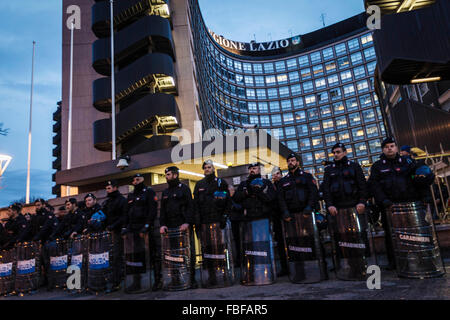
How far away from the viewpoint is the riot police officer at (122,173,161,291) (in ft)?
18.4

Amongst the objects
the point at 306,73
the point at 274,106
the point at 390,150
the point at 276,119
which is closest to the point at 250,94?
the point at 274,106

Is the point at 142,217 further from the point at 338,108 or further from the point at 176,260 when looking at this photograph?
the point at 338,108

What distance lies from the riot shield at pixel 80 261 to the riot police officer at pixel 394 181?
5.83 meters

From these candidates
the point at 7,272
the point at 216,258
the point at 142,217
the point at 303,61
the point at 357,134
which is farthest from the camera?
the point at 303,61

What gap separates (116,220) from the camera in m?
6.32

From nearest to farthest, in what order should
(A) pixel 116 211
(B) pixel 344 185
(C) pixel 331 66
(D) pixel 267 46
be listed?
(B) pixel 344 185 < (A) pixel 116 211 < (C) pixel 331 66 < (D) pixel 267 46

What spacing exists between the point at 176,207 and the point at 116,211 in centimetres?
158

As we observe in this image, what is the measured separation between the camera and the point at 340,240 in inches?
182

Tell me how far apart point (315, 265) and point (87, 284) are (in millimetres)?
4560

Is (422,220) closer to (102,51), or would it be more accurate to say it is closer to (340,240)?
(340,240)

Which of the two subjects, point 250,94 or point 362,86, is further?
point 250,94

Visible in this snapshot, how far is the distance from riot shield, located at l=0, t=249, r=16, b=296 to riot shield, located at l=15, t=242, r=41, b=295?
0.76 feet

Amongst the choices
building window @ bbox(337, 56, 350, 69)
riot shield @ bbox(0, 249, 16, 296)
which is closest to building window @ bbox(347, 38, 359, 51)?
building window @ bbox(337, 56, 350, 69)

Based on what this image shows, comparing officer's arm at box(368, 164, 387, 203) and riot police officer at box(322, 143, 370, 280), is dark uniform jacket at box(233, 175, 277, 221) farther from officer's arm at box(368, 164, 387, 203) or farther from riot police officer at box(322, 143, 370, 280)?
officer's arm at box(368, 164, 387, 203)
